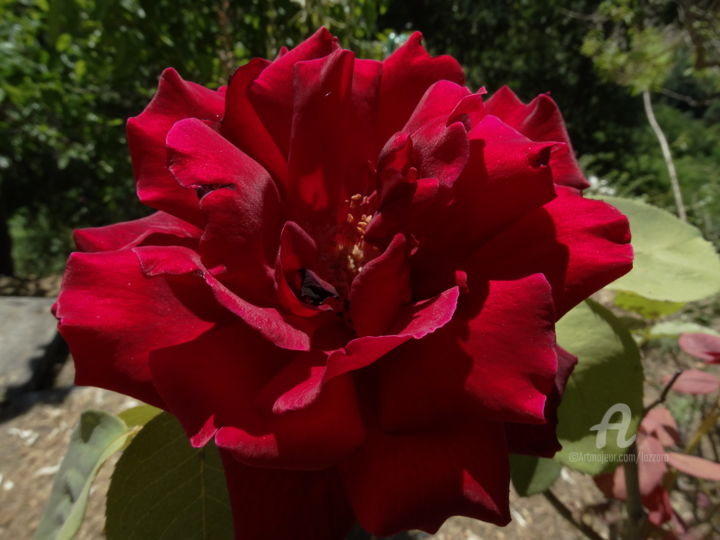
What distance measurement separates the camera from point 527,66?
7734 mm

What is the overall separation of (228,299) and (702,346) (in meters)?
0.64

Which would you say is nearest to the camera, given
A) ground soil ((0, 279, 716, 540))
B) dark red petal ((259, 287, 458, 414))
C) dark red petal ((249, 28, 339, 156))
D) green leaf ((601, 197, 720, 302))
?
dark red petal ((259, 287, 458, 414))

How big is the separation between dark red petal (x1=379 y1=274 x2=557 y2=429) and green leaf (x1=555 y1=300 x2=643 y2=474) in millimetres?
172

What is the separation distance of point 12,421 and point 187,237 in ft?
5.79

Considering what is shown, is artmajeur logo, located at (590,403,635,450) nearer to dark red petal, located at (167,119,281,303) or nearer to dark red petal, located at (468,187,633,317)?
dark red petal, located at (468,187,633,317)

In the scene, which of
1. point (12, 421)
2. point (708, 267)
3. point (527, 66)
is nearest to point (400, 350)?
point (708, 267)

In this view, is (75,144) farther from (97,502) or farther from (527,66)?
(527,66)

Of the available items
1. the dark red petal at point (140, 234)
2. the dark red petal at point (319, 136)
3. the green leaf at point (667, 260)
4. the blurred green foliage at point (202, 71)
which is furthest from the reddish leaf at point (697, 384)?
the blurred green foliage at point (202, 71)

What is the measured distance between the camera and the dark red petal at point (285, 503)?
333mm

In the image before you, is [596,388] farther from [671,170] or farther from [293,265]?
[671,170]

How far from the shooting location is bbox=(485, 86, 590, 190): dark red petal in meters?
0.40

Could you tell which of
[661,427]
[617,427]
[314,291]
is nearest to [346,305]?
[314,291]

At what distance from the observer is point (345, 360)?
29 cm

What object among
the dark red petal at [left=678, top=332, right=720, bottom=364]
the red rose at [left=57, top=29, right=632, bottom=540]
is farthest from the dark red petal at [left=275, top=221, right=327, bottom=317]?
the dark red petal at [left=678, top=332, right=720, bottom=364]
